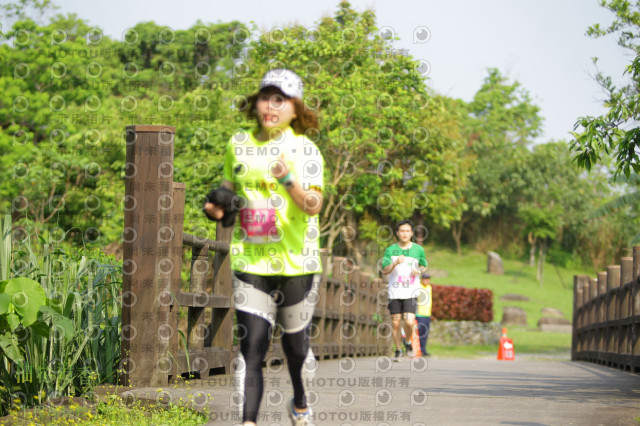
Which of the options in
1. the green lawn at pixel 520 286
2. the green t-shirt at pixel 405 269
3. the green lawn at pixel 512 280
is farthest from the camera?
the green lawn at pixel 512 280

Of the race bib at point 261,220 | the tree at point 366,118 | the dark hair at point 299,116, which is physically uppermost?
the tree at point 366,118

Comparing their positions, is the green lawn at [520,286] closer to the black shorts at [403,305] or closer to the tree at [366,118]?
the tree at [366,118]

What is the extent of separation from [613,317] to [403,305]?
3175 millimetres

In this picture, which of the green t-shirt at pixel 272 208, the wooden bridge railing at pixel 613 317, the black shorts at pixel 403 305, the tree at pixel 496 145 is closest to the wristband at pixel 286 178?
the green t-shirt at pixel 272 208

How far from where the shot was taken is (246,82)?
24.9m

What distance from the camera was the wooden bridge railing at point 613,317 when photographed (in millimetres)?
10234

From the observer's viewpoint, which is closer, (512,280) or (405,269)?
(405,269)

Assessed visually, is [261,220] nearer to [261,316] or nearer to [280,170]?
[280,170]

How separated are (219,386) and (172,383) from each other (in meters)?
0.57

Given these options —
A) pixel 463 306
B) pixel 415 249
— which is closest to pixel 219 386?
pixel 415 249

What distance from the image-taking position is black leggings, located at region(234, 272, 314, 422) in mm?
3969

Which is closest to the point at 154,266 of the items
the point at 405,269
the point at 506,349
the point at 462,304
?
the point at 405,269

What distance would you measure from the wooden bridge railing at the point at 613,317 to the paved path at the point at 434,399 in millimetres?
1487

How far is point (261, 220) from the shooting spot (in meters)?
3.98
